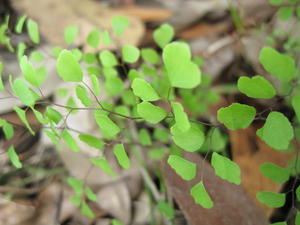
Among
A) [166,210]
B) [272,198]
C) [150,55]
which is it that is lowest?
[166,210]

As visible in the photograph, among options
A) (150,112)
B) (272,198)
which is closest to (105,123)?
(150,112)

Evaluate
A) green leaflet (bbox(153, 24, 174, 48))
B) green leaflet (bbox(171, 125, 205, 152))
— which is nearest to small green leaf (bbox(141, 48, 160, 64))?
green leaflet (bbox(153, 24, 174, 48))

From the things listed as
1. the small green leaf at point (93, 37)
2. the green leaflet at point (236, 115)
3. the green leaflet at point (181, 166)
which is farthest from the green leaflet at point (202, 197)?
the small green leaf at point (93, 37)

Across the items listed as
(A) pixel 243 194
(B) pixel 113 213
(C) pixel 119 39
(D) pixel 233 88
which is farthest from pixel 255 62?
(B) pixel 113 213

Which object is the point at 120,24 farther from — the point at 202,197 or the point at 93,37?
the point at 202,197

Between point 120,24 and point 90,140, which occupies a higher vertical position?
point 120,24

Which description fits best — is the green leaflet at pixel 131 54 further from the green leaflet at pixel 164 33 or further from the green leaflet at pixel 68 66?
the green leaflet at pixel 68 66

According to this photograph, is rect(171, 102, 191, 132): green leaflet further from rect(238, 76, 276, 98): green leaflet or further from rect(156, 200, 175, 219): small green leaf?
rect(156, 200, 175, 219): small green leaf
